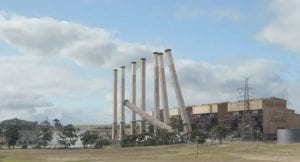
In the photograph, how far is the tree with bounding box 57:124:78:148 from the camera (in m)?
140

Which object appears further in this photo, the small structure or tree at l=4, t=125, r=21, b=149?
tree at l=4, t=125, r=21, b=149

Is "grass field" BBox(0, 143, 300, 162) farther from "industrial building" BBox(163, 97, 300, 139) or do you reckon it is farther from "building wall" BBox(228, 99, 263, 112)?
"building wall" BBox(228, 99, 263, 112)

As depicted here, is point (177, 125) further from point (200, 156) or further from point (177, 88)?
point (200, 156)

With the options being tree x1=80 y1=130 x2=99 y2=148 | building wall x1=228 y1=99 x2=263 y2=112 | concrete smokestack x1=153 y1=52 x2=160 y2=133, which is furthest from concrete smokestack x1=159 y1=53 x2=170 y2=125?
tree x1=80 y1=130 x2=99 y2=148

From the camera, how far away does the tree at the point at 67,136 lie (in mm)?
140500

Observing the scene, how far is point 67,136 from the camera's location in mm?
141250

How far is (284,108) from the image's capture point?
161500mm

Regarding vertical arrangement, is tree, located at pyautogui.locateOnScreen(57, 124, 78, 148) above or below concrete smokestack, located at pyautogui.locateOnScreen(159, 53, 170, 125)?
below

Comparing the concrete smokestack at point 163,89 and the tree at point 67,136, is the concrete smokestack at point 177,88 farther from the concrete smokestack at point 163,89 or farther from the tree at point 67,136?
the tree at point 67,136

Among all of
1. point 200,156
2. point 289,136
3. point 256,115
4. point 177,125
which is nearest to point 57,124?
point 177,125

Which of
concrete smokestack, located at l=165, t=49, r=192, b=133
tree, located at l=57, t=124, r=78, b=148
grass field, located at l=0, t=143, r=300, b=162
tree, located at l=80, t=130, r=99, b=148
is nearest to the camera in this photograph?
grass field, located at l=0, t=143, r=300, b=162

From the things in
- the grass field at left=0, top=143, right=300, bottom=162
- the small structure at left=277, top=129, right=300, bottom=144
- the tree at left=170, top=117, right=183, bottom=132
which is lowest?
the grass field at left=0, top=143, right=300, bottom=162

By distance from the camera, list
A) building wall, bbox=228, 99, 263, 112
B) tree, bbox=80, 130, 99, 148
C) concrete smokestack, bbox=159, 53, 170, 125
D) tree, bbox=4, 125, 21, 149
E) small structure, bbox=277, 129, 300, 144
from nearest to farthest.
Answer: small structure, bbox=277, 129, 300, 144, tree, bbox=80, 130, 99, 148, tree, bbox=4, 125, 21, 149, building wall, bbox=228, 99, 263, 112, concrete smokestack, bbox=159, 53, 170, 125

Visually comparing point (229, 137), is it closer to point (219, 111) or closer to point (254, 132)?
point (254, 132)
